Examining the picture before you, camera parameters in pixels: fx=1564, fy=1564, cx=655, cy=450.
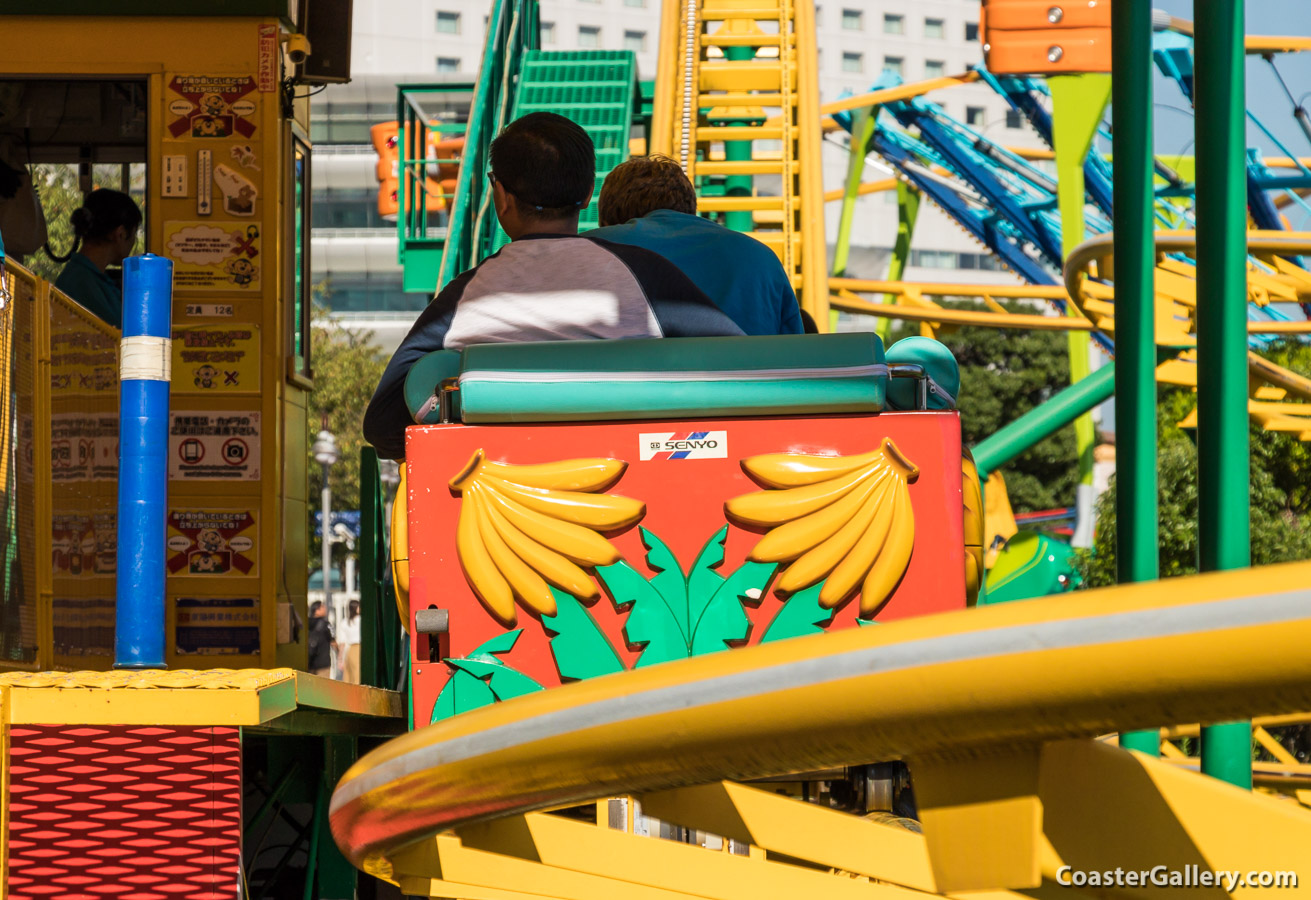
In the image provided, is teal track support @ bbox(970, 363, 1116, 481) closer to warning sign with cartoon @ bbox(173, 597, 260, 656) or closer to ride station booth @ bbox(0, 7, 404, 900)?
ride station booth @ bbox(0, 7, 404, 900)

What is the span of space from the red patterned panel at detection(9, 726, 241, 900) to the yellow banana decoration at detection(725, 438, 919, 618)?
1.10 meters

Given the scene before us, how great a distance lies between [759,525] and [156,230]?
403 centimetres

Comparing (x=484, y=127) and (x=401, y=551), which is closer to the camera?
(x=401, y=551)

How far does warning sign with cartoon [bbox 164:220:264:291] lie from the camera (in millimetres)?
6176

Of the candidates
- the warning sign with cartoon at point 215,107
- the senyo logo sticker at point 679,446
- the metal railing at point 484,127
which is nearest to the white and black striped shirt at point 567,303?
the senyo logo sticker at point 679,446

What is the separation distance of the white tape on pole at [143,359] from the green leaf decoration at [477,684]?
2.64ft

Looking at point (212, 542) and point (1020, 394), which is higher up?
point (1020, 394)

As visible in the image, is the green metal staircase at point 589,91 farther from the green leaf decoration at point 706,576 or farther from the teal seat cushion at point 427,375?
the green leaf decoration at point 706,576

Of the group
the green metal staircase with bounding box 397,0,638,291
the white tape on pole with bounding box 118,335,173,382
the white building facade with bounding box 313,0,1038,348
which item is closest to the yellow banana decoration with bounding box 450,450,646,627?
the white tape on pole with bounding box 118,335,173,382

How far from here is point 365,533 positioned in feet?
15.9

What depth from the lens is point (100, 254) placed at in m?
5.98

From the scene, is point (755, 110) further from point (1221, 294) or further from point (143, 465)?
point (143, 465)

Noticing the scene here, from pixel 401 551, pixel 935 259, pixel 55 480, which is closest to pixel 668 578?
pixel 401 551

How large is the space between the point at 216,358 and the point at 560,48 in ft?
221
